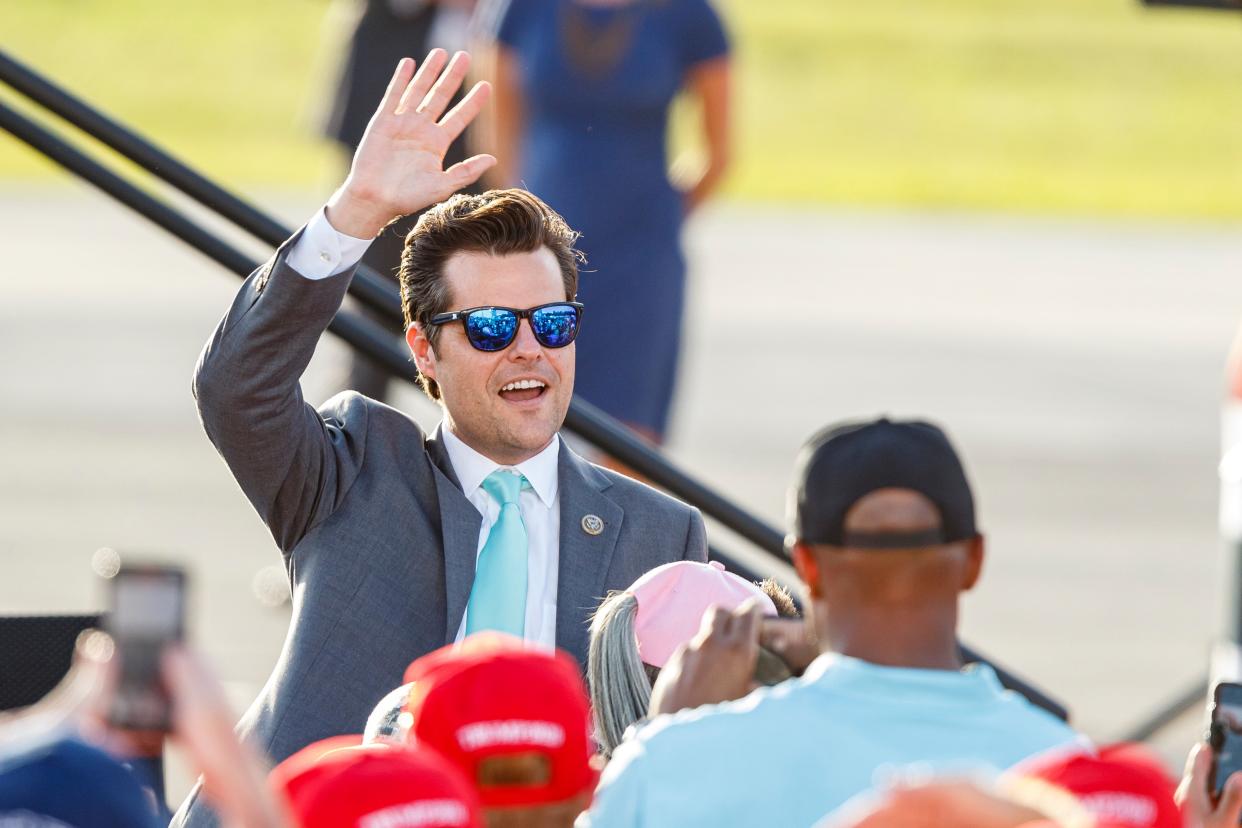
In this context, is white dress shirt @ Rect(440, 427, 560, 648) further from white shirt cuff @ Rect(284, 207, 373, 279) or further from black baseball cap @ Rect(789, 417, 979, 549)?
black baseball cap @ Rect(789, 417, 979, 549)

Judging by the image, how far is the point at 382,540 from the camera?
12.5 ft

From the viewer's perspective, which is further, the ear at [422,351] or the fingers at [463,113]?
the ear at [422,351]

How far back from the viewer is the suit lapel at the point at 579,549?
376 centimetres

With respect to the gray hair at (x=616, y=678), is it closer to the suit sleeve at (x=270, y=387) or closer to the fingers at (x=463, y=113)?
the suit sleeve at (x=270, y=387)

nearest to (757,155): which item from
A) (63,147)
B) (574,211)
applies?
(574,211)

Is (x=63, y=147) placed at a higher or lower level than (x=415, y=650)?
higher

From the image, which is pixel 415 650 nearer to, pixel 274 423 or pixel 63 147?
pixel 274 423

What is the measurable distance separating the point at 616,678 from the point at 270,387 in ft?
2.71

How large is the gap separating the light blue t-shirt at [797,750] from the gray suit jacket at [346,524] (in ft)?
3.93

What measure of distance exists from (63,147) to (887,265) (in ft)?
59.9

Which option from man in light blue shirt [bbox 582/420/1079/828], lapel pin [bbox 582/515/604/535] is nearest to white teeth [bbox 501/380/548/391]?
lapel pin [bbox 582/515/604/535]

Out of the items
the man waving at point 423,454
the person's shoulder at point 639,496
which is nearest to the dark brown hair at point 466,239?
the man waving at point 423,454

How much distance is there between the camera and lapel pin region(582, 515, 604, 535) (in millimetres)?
3852

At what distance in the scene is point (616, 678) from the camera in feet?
10.2
